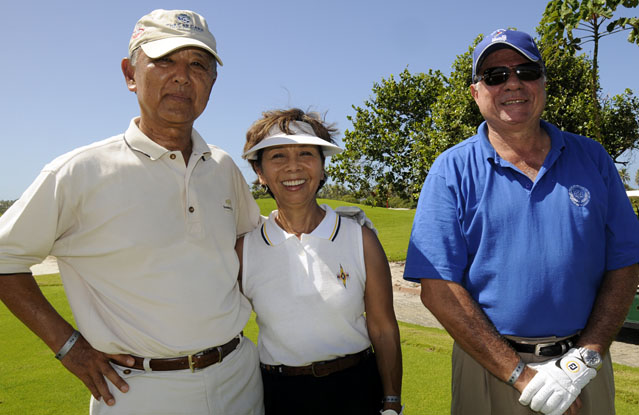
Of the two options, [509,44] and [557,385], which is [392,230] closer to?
[509,44]

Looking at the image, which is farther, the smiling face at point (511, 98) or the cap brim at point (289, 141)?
the cap brim at point (289, 141)

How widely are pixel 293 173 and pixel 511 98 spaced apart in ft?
3.98

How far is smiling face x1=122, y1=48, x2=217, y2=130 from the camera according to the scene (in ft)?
8.04

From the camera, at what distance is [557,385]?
7.05 feet

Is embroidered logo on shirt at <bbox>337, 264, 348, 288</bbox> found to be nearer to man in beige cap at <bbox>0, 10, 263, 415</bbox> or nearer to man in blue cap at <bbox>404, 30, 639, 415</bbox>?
man in blue cap at <bbox>404, 30, 639, 415</bbox>

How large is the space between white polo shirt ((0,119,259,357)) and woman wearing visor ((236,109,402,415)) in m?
0.29

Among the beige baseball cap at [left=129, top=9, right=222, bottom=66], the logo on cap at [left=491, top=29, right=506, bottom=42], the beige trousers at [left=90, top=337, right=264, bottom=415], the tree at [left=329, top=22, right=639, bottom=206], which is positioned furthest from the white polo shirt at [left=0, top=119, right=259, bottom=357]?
the tree at [left=329, top=22, right=639, bottom=206]

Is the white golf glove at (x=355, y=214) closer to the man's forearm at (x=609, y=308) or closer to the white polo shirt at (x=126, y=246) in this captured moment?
the white polo shirt at (x=126, y=246)

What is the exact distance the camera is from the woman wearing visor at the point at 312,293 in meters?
2.42

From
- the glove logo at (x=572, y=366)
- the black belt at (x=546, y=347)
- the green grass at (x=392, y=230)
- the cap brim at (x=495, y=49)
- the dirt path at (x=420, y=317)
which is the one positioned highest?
the cap brim at (x=495, y=49)

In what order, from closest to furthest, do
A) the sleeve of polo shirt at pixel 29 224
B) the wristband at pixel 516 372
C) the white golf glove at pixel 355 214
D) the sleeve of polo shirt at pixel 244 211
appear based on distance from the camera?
the sleeve of polo shirt at pixel 29 224 → the wristband at pixel 516 372 → the white golf glove at pixel 355 214 → the sleeve of polo shirt at pixel 244 211

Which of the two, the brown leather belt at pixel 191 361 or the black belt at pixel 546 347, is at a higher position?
the black belt at pixel 546 347

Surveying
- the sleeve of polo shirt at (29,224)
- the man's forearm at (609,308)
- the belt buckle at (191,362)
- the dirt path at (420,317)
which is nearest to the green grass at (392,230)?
the dirt path at (420,317)

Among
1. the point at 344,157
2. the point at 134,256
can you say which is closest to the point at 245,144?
the point at 134,256
